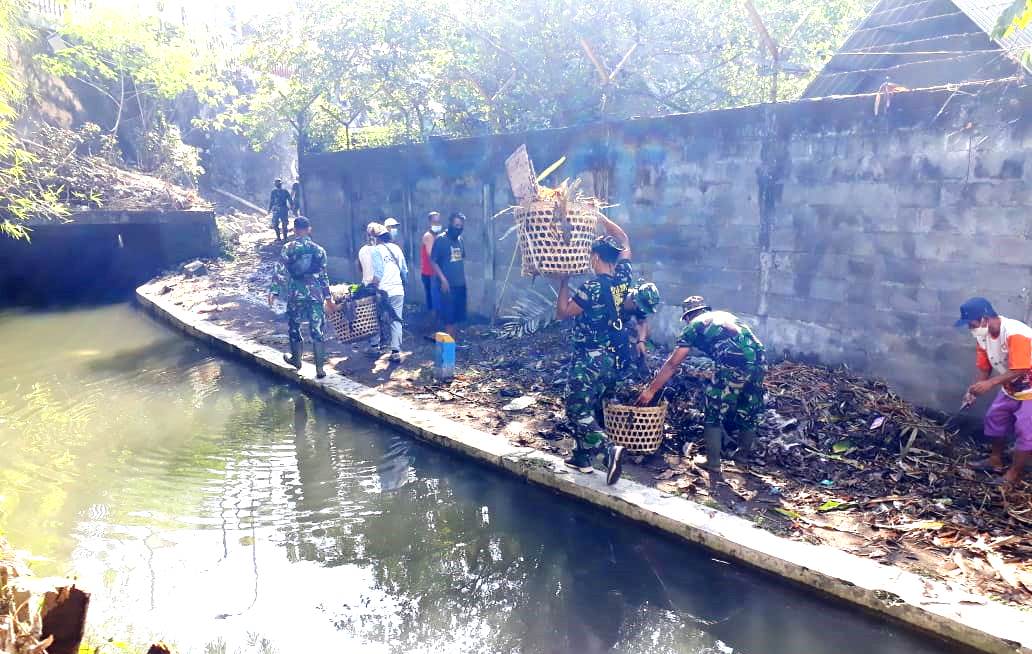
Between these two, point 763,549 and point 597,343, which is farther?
point 597,343

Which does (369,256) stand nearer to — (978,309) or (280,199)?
(978,309)

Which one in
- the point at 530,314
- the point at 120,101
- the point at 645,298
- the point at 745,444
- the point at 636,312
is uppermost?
the point at 120,101

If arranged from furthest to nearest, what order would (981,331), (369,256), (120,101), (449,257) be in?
(120,101) → (449,257) → (369,256) → (981,331)

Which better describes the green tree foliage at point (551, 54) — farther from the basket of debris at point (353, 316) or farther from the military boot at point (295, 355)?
the military boot at point (295, 355)

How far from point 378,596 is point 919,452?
405 cm

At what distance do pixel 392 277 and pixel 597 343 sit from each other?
12.1 ft

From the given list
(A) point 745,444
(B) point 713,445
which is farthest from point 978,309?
(B) point 713,445

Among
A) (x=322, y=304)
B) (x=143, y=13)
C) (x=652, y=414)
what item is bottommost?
(x=652, y=414)

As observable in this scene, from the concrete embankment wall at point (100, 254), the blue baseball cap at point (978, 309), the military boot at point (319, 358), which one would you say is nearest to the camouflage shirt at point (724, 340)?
the blue baseball cap at point (978, 309)

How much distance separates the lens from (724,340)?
15.5ft

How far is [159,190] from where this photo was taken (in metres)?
16.6

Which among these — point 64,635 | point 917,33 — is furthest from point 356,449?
point 917,33

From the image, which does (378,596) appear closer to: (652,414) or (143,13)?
(652,414)

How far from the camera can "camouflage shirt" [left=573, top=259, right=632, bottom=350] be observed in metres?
4.84
